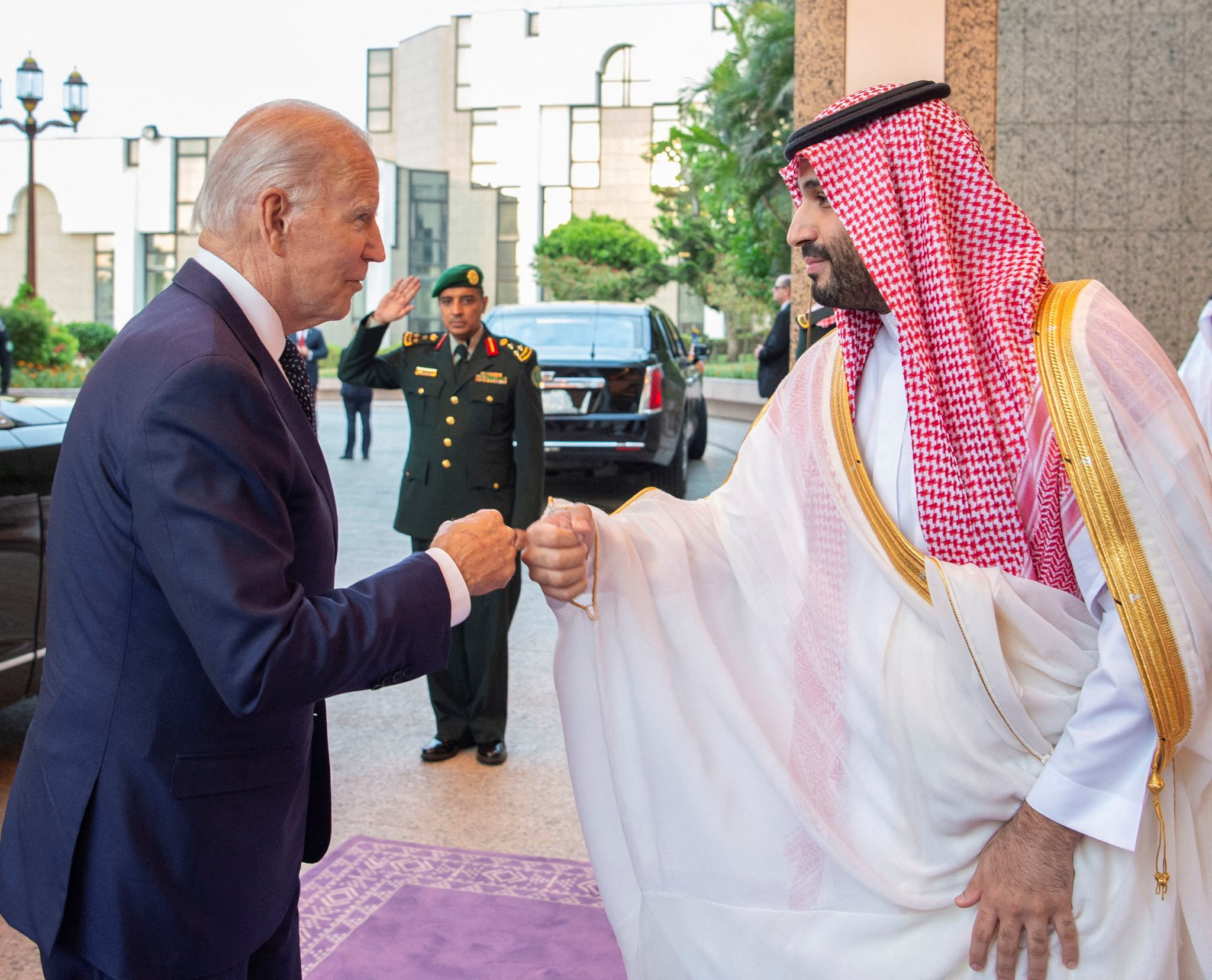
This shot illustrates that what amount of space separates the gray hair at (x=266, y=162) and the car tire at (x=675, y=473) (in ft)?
27.7

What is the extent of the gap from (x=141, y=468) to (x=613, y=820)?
3.89ft

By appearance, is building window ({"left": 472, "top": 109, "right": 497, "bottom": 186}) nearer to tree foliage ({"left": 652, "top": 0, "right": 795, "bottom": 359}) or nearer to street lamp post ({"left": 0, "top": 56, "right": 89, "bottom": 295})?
street lamp post ({"left": 0, "top": 56, "right": 89, "bottom": 295})

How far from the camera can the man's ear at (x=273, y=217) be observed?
163 centimetres

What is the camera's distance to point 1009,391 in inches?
74.0

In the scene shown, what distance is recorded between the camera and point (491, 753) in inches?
180

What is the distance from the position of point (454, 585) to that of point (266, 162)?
2.09 feet

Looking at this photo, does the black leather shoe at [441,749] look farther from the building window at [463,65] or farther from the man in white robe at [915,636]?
the building window at [463,65]

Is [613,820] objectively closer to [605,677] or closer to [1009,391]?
[605,677]

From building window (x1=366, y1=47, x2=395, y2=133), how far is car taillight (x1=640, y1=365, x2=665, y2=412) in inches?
2024

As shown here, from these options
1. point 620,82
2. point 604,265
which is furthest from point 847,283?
point 620,82

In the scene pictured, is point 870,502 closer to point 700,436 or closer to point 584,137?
point 700,436

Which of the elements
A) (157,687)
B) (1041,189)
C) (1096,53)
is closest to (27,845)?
(157,687)

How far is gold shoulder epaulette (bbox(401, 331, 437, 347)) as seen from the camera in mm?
4992

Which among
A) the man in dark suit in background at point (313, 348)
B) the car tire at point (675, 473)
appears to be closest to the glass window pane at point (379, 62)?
the man in dark suit in background at point (313, 348)
